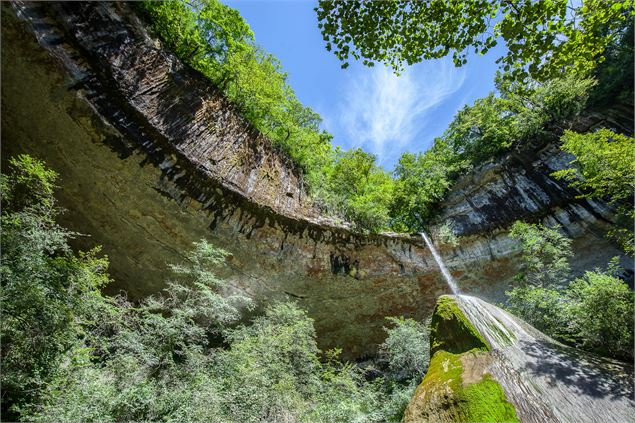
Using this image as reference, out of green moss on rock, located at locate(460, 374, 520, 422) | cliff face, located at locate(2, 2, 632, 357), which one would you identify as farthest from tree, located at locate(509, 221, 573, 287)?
green moss on rock, located at locate(460, 374, 520, 422)

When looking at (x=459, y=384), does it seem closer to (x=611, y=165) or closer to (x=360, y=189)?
(x=611, y=165)

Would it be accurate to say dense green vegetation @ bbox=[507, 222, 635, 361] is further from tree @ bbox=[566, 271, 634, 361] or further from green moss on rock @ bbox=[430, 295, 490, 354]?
green moss on rock @ bbox=[430, 295, 490, 354]

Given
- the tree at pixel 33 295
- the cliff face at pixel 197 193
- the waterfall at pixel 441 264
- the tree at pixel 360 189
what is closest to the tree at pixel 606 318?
the waterfall at pixel 441 264

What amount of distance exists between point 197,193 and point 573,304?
1041 cm

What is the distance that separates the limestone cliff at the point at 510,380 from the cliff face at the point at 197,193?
641 cm

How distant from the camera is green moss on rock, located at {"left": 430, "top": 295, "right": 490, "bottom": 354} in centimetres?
511

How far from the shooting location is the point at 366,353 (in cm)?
1281

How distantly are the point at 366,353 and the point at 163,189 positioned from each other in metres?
9.84

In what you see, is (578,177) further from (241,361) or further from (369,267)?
(241,361)

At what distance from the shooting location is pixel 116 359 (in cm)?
591

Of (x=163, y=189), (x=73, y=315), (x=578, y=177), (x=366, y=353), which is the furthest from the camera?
(x=366, y=353)

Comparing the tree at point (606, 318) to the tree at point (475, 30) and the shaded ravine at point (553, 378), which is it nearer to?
the shaded ravine at point (553, 378)

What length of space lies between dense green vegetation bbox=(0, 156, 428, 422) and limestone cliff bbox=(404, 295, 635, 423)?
2.21 metres

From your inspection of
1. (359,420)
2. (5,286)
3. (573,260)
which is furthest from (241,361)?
(573,260)
